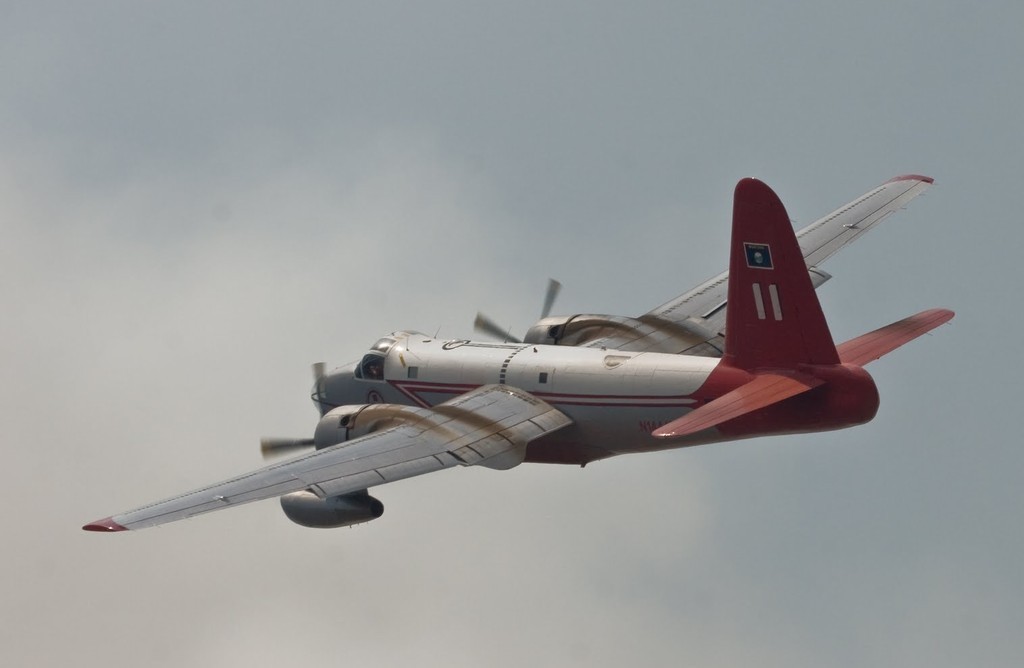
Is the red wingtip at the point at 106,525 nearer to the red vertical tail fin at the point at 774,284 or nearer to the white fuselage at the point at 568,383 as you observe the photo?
the white fuselage at the point at 568,383

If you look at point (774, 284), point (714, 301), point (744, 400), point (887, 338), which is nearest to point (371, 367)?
point (714, 301)

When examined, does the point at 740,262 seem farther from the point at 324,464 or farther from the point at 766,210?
the point at 324,464

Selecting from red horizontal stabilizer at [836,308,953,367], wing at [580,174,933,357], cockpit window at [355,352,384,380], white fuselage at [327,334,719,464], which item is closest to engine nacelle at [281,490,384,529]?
white fuselage at [327,334,719,464]

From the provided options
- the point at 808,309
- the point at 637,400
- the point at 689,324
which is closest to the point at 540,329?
the point at 689,324

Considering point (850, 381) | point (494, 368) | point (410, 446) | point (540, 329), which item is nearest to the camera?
point (850, 381)

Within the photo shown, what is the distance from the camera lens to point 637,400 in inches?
2069

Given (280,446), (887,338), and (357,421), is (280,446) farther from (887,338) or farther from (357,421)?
(887,338)

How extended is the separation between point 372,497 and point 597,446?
6.64 m

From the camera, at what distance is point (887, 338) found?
5116 centimetres

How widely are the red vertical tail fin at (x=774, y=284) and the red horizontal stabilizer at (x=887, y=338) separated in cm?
136

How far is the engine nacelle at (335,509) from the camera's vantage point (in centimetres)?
5222

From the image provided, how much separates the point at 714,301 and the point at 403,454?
45.9ft

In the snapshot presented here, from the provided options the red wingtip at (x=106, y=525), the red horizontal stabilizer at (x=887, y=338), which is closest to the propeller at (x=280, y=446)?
the red wingtip at (x=106, y=525)

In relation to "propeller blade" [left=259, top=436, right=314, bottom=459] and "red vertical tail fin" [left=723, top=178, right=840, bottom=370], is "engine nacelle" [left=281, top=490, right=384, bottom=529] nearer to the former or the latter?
"propeller blade" [left=259, top=436, right=314, bottom=459]
